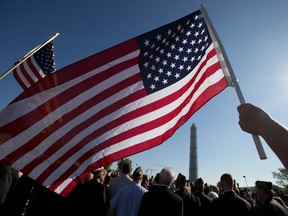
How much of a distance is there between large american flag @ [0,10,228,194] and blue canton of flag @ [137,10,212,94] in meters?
0.01

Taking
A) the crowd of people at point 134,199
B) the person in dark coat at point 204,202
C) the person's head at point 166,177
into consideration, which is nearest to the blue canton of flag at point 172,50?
the person's head at point 166,177

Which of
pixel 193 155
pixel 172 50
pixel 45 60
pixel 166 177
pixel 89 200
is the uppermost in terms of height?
pixel 193 155

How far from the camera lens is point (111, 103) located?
3645mm

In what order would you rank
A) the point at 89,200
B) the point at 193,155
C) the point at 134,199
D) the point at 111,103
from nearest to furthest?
the point at 111,103
the point at 134,199
the point at 89,200
the point at 193,155

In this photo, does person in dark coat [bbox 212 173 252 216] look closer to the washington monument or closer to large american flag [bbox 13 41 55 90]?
large american flag [bbox 13 41 55 90]

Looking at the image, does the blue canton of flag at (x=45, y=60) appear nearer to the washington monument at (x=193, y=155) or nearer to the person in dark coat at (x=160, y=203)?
the person in dark coat at (x=160, y=203)

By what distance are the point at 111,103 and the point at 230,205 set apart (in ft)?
8.67

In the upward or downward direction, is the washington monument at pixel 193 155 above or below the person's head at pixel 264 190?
above

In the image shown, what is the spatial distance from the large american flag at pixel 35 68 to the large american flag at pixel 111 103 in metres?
4.65

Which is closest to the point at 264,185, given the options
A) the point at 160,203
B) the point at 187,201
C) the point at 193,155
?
the point at 187,201

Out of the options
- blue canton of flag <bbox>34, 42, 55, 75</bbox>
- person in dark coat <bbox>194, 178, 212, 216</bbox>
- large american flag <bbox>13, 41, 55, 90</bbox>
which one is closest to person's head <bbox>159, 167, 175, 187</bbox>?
person in dark coat <bbox>194, 178, 212, 216</bbox>

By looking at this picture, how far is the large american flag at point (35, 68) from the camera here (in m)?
7.49

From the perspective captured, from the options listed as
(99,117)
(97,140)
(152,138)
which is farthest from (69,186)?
(152,138)

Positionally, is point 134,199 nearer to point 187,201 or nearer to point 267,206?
point 187,201
